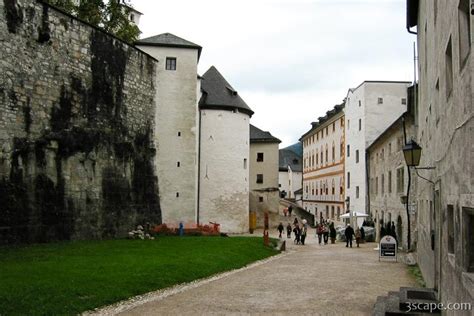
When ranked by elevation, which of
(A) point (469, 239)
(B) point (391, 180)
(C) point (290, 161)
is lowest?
(A) point (469, 239)

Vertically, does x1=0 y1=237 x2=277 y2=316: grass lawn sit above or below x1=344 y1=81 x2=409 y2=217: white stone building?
below

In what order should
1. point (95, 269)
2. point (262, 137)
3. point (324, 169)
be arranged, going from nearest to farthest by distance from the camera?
point (95, 269) < point (262, 137) < point (324, 169)

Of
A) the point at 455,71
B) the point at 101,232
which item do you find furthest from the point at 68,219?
the point at 455,71

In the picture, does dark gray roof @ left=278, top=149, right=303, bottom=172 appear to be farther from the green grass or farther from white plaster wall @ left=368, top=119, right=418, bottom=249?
the green grass

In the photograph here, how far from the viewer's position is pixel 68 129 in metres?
19.2

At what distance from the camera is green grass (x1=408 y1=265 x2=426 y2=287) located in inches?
529

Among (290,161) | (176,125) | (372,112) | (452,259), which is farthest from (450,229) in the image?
(290,161)

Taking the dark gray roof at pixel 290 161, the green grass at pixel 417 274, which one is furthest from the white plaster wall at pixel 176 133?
the dark gray roof at pixel 290 161

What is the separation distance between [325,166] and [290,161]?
3503 cm

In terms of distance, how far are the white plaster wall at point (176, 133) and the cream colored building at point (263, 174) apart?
16.0 metres

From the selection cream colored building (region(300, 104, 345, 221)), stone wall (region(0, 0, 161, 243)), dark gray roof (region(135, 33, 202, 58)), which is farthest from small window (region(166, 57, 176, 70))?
cream colored building (region(300, 104, 345, 221))

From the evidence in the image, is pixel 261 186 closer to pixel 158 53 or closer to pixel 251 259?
pixel 158 53

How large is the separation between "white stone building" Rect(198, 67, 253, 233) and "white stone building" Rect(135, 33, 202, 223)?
8.48ft

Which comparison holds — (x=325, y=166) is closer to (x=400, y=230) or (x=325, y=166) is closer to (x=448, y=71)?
(x=400, y=230)
